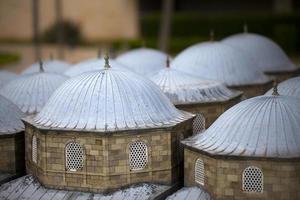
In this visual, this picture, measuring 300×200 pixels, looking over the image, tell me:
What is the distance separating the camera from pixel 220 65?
33.4 metres

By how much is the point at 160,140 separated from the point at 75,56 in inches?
1543

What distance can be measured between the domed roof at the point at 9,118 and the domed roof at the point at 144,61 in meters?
10.4

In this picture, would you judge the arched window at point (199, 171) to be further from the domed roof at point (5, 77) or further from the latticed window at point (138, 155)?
the domed roof at point (5, 77)

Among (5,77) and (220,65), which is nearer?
(220,65)

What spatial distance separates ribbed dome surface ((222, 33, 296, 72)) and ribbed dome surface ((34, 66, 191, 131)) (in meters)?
13.8

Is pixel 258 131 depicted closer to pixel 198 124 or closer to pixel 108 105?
pixel 108 105

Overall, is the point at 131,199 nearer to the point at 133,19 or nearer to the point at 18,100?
the point at 18,100

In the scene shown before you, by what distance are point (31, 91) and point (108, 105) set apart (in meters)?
6.98

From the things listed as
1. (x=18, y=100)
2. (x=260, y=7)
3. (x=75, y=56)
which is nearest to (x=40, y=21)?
(x=75, y=56)

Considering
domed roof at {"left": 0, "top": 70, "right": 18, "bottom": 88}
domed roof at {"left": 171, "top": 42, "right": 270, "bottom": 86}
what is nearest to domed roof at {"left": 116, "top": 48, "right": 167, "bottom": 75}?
domed roof at {"left": 171, "top": 42, "right": 270, "bottom": 86}

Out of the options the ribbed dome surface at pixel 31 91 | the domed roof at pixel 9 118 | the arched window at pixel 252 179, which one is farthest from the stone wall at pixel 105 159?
the ribbed dome surface at pixel 31 91

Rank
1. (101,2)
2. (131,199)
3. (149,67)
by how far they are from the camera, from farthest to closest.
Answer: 1. (101,2)
2. (149,67)
3. (131,199)

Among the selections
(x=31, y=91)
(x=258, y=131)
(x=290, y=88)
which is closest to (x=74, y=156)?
(x=258, y=131)

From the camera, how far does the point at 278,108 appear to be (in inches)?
904
